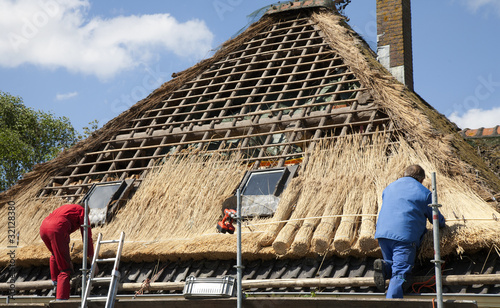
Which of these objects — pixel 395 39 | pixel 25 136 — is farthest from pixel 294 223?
pixel 25 136

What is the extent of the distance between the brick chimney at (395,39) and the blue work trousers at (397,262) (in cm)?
606

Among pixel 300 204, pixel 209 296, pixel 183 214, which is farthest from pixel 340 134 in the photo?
pixel 209 296

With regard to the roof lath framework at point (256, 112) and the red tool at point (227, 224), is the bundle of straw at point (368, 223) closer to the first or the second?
the red tool at point (227, 224)

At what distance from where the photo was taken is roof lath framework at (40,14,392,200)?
815cm

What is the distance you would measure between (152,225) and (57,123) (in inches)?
801

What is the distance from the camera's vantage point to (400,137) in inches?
273

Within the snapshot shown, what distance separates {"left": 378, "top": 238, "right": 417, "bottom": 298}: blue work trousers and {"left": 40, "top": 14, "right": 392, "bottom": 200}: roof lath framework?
250cm

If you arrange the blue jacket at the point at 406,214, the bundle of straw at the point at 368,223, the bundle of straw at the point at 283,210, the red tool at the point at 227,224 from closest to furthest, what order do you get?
the blue jacket at the point at 406,214
the bundle of straw at the point at 368,223
the bundle of straw at the point at 283,210
the red tool at the point at 227,224

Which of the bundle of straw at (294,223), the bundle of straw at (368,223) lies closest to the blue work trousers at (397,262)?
the bundle of straw at (368,223)

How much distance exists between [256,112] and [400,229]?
440 centimetres

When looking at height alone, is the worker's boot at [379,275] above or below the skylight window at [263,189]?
below

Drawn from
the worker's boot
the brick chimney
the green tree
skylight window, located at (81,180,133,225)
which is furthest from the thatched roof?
the green tree

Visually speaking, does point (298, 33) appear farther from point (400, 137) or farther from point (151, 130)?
point (400, 137)

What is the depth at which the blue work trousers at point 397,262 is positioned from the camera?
15.9 feet
